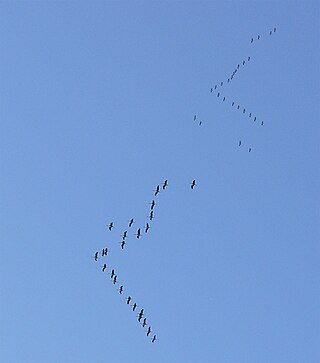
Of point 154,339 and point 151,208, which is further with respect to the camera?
point 154,339

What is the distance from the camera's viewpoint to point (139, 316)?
2185 inches

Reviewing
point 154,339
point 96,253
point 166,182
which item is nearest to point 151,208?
point 166,182

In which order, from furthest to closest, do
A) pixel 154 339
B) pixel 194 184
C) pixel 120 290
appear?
pixel 154 339, pixel 120 290, pixel 194 184

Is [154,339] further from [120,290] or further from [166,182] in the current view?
[166,182]

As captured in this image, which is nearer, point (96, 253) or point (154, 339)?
point (96, 253)

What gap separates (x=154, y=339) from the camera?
60562 mm

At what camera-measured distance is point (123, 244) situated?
52.5 metres

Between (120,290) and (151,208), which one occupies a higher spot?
(151,208)

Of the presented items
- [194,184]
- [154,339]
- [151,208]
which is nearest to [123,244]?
[151,208]

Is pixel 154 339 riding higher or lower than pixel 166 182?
lower

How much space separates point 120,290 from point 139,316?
2.45 meters

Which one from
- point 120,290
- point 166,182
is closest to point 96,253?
point 120,290

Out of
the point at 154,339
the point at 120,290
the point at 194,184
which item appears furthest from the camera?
the point at 154,339

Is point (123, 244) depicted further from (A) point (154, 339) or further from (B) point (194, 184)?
(A) point (154, 339)
